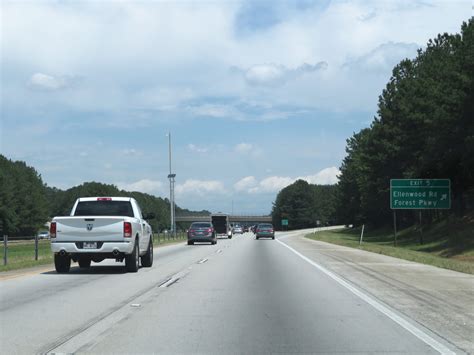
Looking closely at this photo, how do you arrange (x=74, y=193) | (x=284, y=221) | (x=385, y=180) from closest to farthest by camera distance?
(x=385, y=180) < (x=74, y=193) < (x=284, y=221)

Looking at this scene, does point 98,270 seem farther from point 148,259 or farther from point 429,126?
point 429,126

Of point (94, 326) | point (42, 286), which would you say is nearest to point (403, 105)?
point (42, 286)

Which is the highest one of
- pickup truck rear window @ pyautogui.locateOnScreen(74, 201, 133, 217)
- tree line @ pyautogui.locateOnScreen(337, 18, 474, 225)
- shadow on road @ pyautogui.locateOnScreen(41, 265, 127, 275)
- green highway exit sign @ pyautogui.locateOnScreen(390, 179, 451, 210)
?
tree line @ pyautogui.locateOnScreen(337, 18, 474, 225)

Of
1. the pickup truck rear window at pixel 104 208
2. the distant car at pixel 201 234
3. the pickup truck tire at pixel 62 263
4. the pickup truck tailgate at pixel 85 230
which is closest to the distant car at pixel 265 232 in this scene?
the distant car at pixel 201 234

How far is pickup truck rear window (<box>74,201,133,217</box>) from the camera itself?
20.3 metres

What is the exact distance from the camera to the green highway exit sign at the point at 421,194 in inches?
1678

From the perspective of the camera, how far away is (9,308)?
11906 millimetres

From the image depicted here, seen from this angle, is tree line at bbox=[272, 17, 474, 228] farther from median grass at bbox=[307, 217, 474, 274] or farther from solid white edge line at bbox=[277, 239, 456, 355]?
solid white edge line at bbox=[277, 239, 456, 355]

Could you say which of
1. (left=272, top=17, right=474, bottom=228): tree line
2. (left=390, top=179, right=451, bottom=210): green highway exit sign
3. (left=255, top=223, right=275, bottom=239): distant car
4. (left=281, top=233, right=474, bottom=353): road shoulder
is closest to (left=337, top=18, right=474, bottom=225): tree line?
(left=272, top=17, right=474, bottom=228): tree line

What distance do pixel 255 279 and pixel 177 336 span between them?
9097mm

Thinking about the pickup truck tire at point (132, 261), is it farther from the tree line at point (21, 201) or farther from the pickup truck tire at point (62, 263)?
the tree line at point (21, 201)

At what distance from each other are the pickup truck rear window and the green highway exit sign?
2747cm

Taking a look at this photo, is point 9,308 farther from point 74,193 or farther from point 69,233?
point 74,193

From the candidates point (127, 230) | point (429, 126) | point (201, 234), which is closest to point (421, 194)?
point (429, 126)
